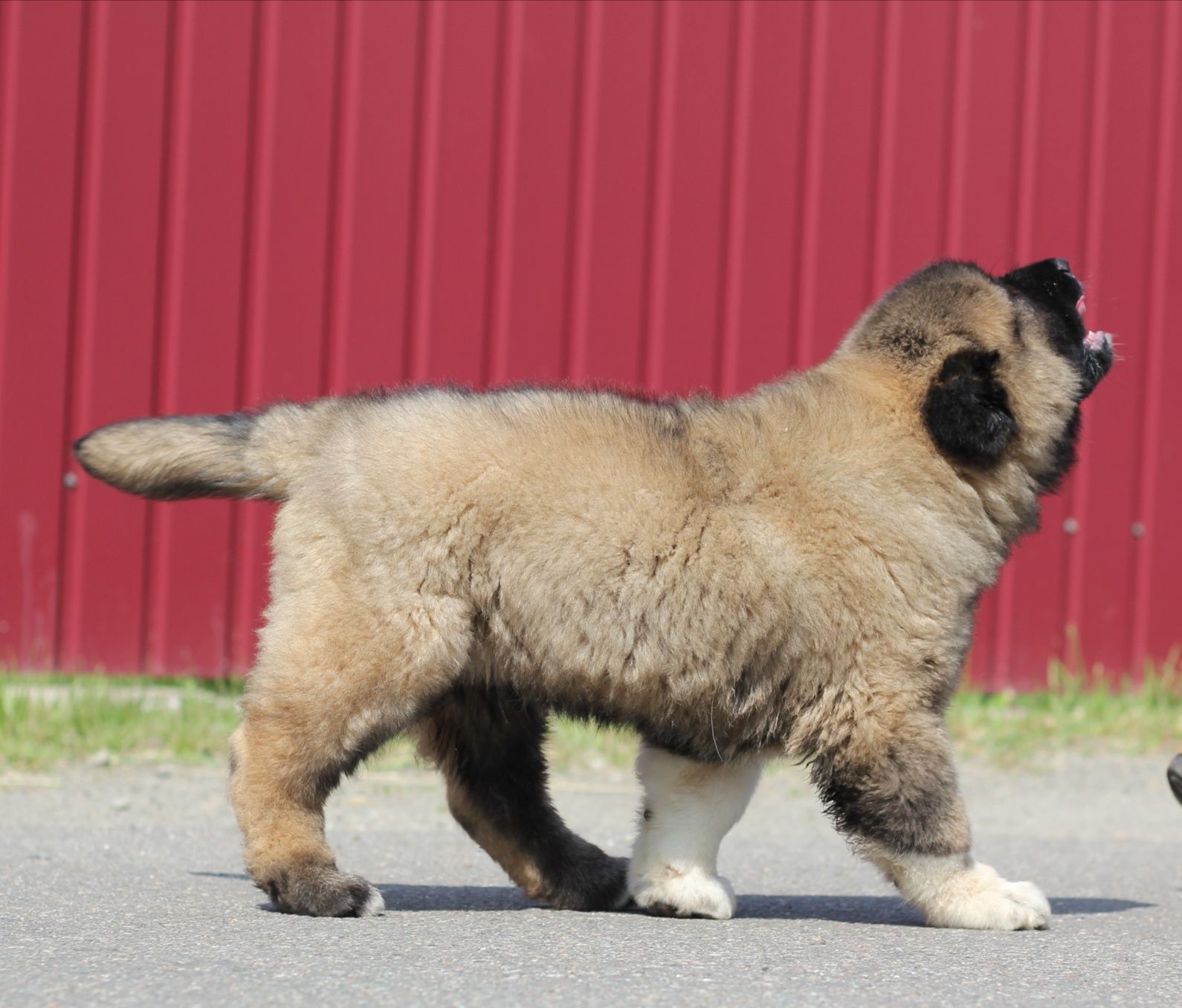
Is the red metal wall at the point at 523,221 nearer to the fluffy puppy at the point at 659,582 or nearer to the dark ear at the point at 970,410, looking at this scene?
the fluffy puppy at the point at 659,582

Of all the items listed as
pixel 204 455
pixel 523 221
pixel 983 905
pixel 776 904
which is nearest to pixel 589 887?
pixel 776 904

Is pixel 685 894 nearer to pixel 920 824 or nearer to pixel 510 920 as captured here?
pixel 510 920

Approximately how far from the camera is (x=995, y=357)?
13.3 ft

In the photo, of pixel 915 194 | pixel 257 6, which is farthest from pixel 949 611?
pixel 257 6

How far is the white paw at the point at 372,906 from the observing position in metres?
3.70

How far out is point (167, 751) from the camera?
624 centimetres

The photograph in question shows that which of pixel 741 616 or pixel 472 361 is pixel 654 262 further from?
pixel 741 616

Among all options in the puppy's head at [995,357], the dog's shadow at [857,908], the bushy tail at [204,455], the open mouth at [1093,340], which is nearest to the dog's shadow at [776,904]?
the dog's shadow at [857,908]

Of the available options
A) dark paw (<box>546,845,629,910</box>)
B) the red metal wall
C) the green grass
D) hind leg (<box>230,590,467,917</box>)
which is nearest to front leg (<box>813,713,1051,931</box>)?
dark paw (<box>546,845,629,910</box>)

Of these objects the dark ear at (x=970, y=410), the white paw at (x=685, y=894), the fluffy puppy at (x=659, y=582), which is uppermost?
the dark ear at (x=970, y=410)

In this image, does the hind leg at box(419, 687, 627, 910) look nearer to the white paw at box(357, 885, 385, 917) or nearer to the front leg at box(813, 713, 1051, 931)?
the white paw at box(357, 885, 385, 917)

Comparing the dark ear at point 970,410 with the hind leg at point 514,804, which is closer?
the dark ear at point 970,410

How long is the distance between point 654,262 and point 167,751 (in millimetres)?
3064

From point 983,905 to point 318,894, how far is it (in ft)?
5.09
